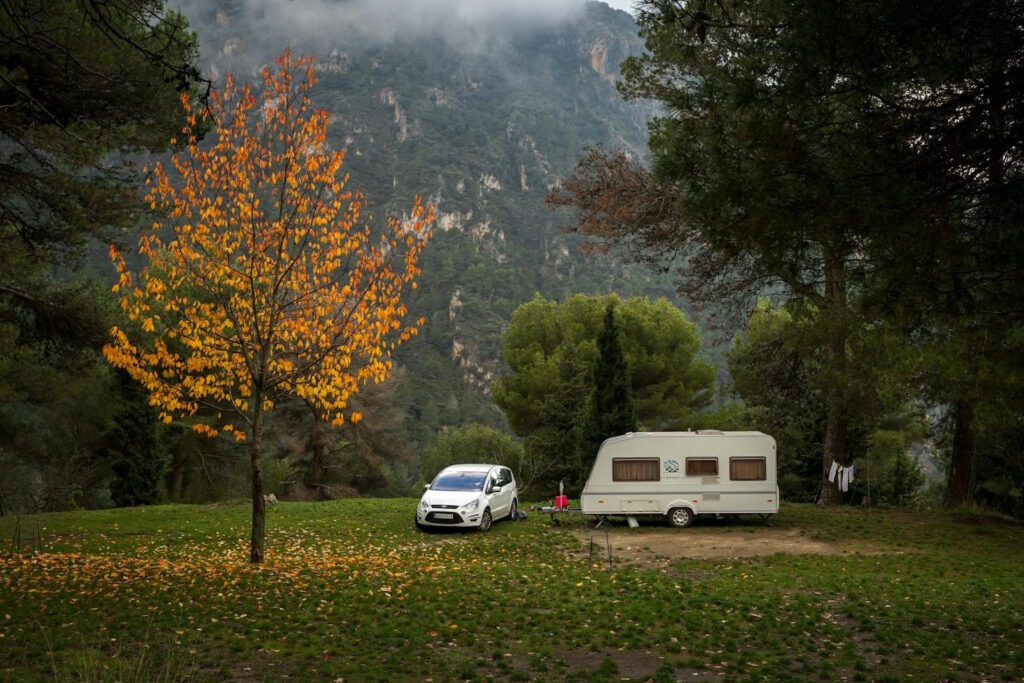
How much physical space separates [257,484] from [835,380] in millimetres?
12546

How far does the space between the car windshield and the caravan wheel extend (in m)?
4.21

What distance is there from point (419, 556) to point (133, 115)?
8435 millimetres

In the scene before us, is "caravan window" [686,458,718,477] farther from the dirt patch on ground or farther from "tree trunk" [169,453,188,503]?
"tree trunk" [169,453,188,503]

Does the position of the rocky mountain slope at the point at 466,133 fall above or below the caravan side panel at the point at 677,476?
above

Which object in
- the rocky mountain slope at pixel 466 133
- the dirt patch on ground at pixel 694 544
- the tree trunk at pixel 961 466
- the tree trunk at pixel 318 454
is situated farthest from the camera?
the rocky mountain slope at pixel 466 133

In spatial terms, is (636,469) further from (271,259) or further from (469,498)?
(271,259)

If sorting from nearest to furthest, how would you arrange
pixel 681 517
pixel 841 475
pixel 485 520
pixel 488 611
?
pixel 488 611 < pixel 485 520 < pixel 681 517 < pixel 841 475

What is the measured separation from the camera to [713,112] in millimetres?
7207

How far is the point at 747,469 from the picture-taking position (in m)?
17.5

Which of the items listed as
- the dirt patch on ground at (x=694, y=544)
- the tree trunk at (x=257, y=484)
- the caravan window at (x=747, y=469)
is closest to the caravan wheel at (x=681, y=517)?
the dirt patch on ground at (x=694, y=544)

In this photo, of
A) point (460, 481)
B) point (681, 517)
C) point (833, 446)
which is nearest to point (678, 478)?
point (681, 517)

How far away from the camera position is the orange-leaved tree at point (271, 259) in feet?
35.2

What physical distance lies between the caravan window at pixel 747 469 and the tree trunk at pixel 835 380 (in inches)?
96.6

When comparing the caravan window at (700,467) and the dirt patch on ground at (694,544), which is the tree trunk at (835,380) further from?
the dirt patch on ground at (694,544)
